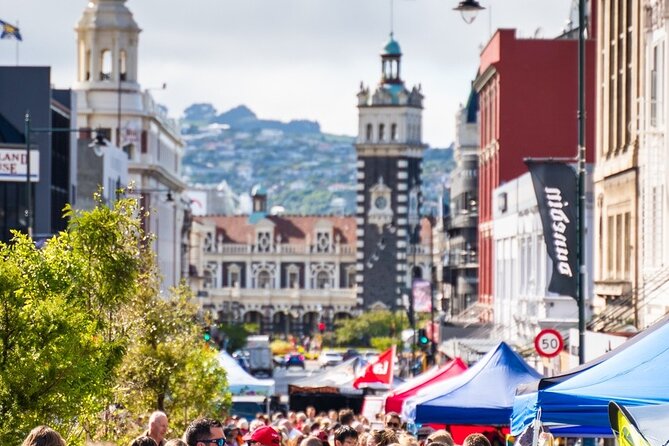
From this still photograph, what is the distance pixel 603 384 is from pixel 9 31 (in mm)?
44173

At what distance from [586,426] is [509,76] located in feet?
153

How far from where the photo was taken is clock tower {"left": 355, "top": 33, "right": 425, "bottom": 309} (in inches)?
6476

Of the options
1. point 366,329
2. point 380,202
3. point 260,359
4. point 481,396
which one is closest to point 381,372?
point 481,396

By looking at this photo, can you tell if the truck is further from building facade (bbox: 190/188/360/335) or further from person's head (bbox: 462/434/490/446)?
person's head (bbox: 462/434/490/446)

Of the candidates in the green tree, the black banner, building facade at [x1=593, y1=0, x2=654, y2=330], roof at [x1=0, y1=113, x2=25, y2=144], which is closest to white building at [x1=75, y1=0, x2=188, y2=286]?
roof at [x1=0, y1=113, x2=25, y2=144]

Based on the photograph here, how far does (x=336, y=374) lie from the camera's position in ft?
166

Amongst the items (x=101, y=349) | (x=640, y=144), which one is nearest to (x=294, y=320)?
(x=640, y=144)

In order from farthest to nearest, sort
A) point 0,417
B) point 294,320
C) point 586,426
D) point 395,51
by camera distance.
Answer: point 294,320 < point 395,51 < point 0,417 < point 586,426

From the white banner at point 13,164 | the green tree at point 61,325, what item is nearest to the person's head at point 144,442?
the green tree at point 61,325

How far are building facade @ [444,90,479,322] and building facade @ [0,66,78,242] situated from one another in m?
18.6

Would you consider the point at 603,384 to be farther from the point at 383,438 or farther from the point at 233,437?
the point at 233,437

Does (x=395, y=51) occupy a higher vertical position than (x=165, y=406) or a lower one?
higher

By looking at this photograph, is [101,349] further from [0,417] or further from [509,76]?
[509,76]

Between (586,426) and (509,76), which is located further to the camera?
(509,76)
